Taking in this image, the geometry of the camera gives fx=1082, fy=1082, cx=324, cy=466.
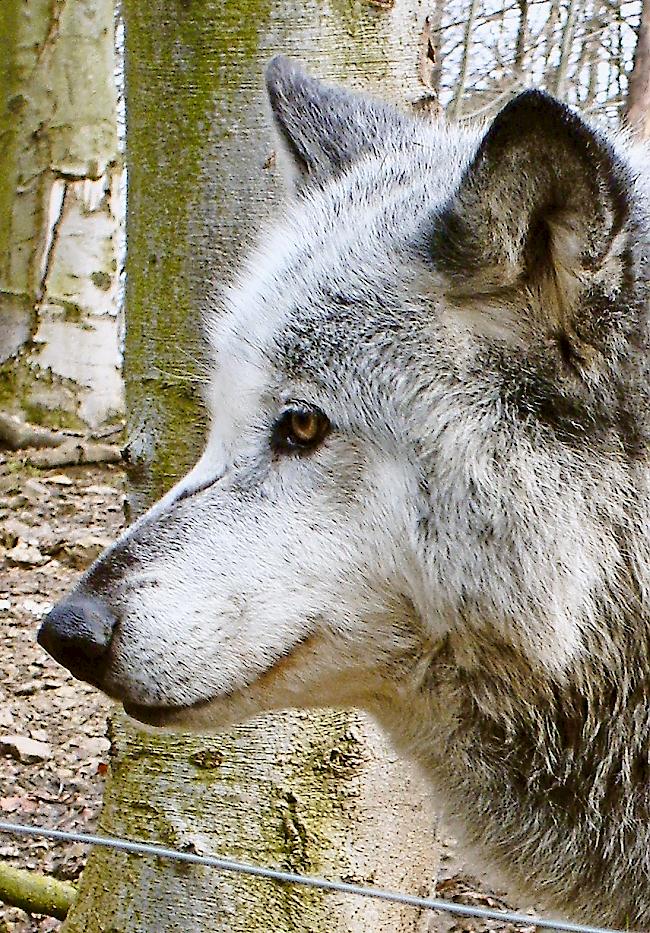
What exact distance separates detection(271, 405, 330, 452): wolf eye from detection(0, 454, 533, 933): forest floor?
1001mm

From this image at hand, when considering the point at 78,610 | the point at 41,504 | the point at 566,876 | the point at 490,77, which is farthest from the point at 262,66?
the point at 490,77

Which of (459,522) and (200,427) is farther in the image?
(200,427)

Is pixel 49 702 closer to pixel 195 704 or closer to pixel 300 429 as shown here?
pixel 195 704

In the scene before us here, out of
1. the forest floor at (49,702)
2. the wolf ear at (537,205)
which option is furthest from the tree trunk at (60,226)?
the wolf ear at (537,205)

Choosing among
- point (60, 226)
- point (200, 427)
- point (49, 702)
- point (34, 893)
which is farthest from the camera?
point (60, 226)

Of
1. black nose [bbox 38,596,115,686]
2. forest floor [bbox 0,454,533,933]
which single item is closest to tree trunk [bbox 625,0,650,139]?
forest floor [bbox 0,454,533,933]

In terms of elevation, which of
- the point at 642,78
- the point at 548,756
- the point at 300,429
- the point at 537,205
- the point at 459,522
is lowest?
the point at 548,756

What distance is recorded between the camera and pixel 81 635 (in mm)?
1742

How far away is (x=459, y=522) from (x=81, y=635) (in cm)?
63

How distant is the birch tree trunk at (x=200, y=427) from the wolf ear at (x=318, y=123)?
20cm

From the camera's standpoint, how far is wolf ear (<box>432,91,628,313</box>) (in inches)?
61.1

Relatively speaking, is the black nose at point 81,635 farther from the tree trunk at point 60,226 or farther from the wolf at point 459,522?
the tree trunk at point 60,226

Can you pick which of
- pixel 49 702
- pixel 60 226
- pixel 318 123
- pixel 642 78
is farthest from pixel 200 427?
pixel 60 226

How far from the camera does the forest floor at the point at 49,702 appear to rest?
3.56m
